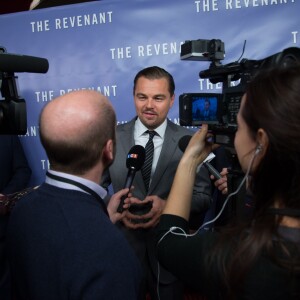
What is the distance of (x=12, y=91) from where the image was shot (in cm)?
97

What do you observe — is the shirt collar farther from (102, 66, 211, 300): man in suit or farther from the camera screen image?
(102, 66, 211, 300): man in suit

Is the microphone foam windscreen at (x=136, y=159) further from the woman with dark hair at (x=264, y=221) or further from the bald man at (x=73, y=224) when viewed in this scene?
the woman with dark hair at (x=264, y=221)

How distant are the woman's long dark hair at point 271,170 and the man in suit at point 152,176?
82 centimetres

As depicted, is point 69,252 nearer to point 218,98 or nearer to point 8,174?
point 218,98

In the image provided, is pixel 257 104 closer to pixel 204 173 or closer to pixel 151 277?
pixel 204 173

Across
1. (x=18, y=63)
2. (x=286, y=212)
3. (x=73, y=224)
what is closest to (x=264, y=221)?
(x=286, y=212)

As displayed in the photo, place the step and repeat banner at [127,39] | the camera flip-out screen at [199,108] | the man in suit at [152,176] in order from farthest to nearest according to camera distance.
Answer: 1. the step and repeat banner at [127,39]
2. the man in suit at [152,176]
3. the camera flip-out screen at [199,108]

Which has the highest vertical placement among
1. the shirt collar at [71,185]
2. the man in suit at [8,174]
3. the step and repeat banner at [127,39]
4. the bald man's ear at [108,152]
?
the step and repeat banner at [127,39]

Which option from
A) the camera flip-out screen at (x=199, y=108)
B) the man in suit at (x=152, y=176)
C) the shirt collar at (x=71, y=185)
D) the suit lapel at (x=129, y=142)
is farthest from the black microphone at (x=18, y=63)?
the suit lapel at (x=129, y=142)

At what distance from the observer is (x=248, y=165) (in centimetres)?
80

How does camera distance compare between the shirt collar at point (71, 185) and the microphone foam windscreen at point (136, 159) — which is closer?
the shirt collar at point (71, 185)

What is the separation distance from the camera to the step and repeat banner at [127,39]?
6.89ft

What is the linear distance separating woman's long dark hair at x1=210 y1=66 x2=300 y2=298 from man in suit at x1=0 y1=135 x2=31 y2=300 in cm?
165

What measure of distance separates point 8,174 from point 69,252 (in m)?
1.62
